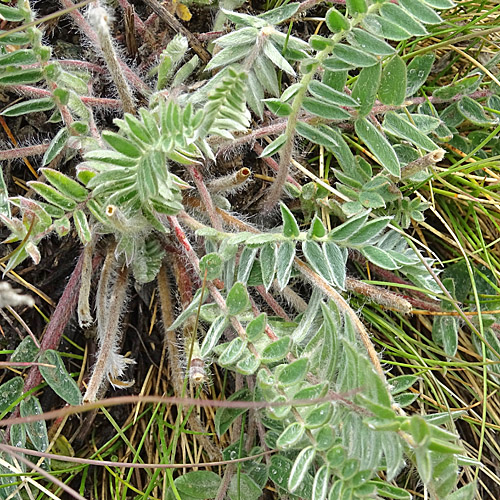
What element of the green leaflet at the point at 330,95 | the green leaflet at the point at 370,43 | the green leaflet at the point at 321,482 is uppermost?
the green leaflet at the point at 370,43

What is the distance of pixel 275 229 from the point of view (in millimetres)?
1543

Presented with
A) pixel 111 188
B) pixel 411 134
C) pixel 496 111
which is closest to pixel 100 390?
pixel 111 188

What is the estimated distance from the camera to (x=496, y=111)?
1623 millimetres

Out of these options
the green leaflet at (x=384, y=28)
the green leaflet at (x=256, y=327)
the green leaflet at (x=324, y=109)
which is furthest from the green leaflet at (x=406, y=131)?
the green leaflet at (x=256, y=327)

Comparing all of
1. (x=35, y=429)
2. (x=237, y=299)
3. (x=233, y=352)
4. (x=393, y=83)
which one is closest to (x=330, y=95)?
(x=393, y=83)

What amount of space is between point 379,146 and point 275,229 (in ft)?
1.18

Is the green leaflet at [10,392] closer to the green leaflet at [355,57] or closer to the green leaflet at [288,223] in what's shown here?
the green leaflet at [288,223]

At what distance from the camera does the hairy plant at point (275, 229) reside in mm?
1055

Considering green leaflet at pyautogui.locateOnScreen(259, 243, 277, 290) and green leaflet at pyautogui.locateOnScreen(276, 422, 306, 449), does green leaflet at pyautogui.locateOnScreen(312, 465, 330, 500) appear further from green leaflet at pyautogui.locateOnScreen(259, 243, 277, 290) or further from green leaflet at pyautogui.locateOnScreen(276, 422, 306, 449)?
green leaflet at pyautogui.locateOnScreen(259, 243, 277, 290)

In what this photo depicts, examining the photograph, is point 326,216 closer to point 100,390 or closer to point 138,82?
point 138,82

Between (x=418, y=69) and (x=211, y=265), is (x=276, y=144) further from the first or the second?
(x=418, y=69)

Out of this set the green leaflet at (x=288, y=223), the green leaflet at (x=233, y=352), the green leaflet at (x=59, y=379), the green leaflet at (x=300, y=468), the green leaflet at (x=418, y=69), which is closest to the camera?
the green leaflet at (x=300, y=468)

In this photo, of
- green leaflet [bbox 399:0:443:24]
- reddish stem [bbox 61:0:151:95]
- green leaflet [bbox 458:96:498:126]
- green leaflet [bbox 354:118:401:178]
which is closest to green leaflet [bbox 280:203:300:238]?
green leaflet [bbox 354:118:401:178]

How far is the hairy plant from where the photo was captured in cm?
105
